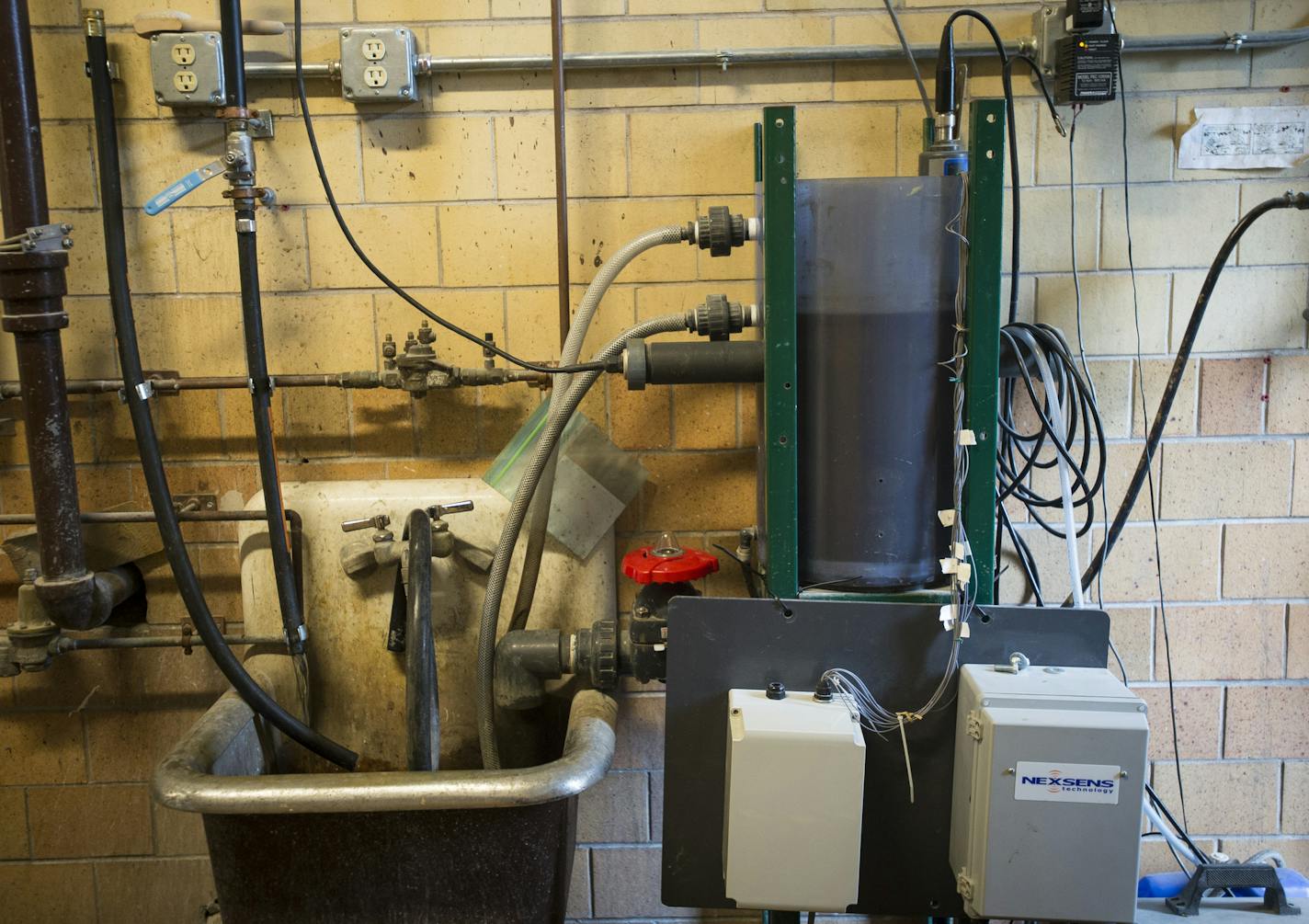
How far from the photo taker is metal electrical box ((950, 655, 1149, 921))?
112cm

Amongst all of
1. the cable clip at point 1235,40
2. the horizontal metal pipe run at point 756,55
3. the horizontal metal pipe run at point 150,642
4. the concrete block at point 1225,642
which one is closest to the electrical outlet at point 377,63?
the horizontal metal pipe run at point 756,55

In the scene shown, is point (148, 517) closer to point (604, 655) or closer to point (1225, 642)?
point (604, 655)

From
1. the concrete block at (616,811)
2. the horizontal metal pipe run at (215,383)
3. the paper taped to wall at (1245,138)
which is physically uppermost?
the paper taped to wall at (1245,138)

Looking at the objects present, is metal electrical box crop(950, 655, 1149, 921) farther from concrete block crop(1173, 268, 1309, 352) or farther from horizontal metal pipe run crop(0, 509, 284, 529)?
horizontal metal pipe run crop(0, 509, 284, 529)

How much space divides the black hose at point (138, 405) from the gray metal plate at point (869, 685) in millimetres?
632

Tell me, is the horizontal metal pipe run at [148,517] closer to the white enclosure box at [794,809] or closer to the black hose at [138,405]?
the black hose at [138,405]

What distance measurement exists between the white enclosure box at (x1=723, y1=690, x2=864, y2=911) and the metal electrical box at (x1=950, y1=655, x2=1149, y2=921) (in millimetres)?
149

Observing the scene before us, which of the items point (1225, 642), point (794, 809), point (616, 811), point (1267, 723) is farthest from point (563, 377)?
point (1267, 723)

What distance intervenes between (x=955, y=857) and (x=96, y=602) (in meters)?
1.31

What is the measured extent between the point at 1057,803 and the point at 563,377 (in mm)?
858

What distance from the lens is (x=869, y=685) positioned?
1.24 metres

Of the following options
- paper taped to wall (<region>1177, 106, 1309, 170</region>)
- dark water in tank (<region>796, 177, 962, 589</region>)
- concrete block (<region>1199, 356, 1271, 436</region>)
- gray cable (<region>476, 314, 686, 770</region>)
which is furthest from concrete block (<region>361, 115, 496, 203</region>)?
concrete block (<region>1199, 356, 1271, 436</region>)

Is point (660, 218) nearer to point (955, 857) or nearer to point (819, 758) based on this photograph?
point (819, 758)

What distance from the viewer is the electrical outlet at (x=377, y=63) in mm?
1532
